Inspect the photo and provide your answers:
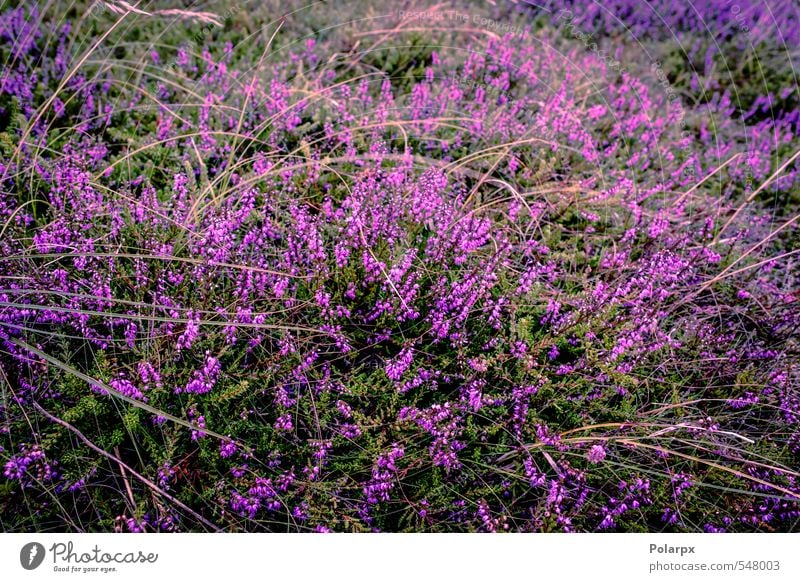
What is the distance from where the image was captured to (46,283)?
1995 millimetres

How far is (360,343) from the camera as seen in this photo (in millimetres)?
2195

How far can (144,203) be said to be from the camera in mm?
2283

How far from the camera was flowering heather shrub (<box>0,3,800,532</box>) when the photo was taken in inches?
75.7

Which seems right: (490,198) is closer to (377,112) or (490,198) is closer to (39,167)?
(377,112)

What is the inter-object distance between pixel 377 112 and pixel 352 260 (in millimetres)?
1048

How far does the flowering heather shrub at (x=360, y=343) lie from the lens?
1923 mm

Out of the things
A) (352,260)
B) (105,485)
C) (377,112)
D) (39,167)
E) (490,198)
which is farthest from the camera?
(377,112)

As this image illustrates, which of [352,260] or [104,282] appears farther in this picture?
[352,260]
